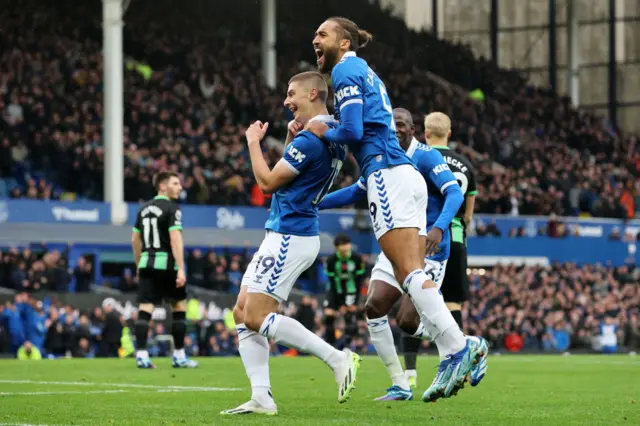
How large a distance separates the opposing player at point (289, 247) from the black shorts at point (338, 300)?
11592 mm

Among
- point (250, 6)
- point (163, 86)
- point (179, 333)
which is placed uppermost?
point (250, 6)

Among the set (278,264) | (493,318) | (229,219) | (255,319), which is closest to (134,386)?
(255,319)

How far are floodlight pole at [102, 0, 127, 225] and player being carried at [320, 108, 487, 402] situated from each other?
18.8 metres

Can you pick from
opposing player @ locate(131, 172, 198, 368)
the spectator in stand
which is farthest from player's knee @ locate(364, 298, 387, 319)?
the spectator in stand

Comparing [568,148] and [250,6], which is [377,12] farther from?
[568,148]

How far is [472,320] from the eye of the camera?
30844mm

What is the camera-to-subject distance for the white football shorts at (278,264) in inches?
303

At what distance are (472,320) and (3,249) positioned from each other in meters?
11.4

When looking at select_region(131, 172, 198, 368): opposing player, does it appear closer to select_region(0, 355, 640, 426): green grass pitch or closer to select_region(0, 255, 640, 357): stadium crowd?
select_region(0, 355, 640, 426): green grass pitch

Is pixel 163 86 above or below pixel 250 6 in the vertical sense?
below

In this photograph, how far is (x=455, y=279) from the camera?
1113cm

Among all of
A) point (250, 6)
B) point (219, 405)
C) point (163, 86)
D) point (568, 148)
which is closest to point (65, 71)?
point (163, 86)

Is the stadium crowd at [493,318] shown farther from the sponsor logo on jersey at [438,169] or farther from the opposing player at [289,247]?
the opposing player at [289,247]

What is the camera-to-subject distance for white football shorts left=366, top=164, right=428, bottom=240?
775cm
